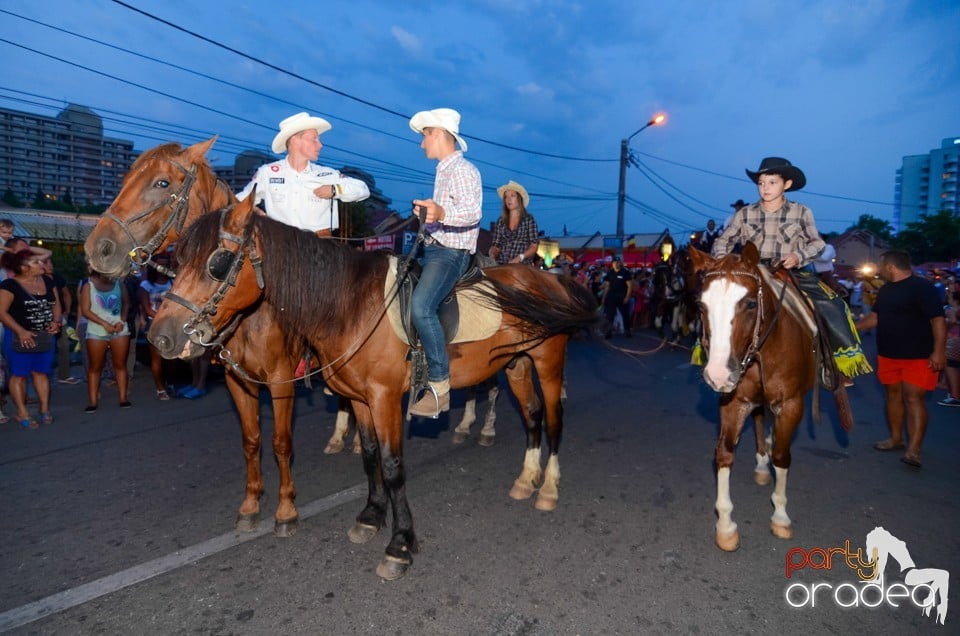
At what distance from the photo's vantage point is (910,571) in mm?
3236

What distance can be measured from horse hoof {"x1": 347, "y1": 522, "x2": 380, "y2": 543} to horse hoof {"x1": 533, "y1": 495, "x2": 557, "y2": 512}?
51.5 inches

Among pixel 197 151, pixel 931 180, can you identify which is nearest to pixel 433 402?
pixel 197 151

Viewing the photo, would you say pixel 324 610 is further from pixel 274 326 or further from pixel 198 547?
pixel 274 326

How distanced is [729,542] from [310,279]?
3.30m

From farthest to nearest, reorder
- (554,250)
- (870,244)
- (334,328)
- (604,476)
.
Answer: (870,244)
(554,250)
(604,476)
(334,328)

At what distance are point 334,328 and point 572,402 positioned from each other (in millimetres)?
5080

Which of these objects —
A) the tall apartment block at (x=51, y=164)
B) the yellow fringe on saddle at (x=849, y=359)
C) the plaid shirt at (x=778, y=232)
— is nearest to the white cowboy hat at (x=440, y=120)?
the plaid shirt at (x=778, y=232)

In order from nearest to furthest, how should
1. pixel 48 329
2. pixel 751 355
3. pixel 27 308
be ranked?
pixel 751 355 < pixel 27 308 < pixel 48 329

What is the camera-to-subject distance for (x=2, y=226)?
312 inches

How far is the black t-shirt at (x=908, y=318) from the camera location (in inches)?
207

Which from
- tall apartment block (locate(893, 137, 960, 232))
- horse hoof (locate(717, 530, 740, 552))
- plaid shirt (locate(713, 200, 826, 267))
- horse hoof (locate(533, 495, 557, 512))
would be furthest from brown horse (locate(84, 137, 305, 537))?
tall apartment block (locate(893, 137, 960, 232))

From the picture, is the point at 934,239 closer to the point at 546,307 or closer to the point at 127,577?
the point at 546,307

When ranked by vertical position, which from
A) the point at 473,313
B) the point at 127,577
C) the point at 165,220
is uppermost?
the point at 165,220

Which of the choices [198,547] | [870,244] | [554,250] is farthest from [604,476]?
[870,244]
